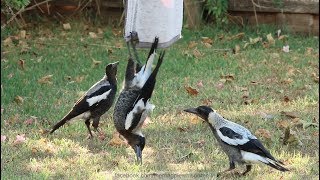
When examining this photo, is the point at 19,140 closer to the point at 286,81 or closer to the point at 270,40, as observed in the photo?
the point at 286,81

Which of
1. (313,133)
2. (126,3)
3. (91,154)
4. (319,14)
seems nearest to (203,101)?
(313,133)

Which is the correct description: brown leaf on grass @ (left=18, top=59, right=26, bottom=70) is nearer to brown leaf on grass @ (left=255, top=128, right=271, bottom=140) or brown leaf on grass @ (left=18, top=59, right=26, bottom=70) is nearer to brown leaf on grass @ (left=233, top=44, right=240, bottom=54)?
brown leaf on grass @ (left=233, top=44, right=240, bottom=54)

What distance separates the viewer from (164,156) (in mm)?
6355

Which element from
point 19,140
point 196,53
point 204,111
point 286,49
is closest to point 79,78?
point 196,53

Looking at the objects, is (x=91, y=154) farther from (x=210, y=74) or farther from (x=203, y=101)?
(x=210, y=74)

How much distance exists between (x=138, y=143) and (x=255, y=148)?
3.27 ft

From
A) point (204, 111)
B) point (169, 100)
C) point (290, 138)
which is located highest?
point (204, 111)

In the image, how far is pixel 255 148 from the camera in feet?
18.2

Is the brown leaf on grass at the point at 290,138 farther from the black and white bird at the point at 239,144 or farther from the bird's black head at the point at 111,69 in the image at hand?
the bird's black head at the point at 111,69

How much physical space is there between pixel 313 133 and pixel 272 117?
0.58 m

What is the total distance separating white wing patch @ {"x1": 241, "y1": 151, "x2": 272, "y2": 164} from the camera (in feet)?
18.0

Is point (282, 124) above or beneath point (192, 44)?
above

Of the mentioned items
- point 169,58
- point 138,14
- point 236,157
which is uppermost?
point 138,14

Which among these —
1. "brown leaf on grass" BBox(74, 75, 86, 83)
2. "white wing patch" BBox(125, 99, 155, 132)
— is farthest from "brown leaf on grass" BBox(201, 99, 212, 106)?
"white wing patch" BBox(125, 99, 155, 132)
